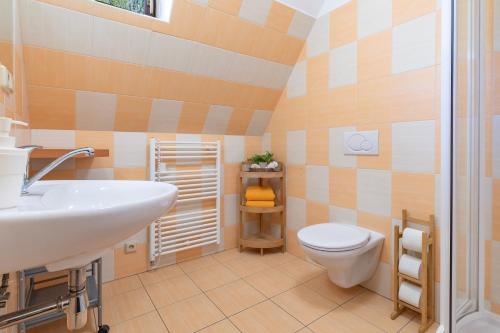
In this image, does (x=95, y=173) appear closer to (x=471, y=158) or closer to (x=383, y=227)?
(x=383, y=227)

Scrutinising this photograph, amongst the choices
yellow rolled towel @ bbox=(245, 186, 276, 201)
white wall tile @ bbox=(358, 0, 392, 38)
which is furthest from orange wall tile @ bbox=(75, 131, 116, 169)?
white wall tile @ bbox=(358, 0, 392, 38)

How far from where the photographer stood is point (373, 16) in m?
1.63

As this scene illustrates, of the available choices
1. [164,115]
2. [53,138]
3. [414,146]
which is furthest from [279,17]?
[53,138]

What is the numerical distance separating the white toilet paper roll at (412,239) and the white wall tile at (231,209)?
1366mm

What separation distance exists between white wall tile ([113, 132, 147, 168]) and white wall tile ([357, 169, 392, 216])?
153 cm

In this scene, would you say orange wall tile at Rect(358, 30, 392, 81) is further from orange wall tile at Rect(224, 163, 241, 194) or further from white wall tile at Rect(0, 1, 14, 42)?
white wall tile at Rect(0, 1, 14, 42)

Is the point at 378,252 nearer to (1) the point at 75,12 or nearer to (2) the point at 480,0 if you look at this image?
(2) the point at 480,0

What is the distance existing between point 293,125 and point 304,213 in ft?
2.40

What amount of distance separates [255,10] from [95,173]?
4.92ft

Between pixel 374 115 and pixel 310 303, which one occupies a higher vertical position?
pixel 374 115

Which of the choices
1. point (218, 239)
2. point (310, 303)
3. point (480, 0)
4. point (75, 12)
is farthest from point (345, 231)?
point (75, 12)

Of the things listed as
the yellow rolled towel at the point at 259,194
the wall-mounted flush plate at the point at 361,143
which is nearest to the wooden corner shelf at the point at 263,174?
the yellow rolled towel at the point at 259,194

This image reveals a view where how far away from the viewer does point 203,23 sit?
1627 mm

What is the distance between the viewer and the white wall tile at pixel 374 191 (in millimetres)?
1596
